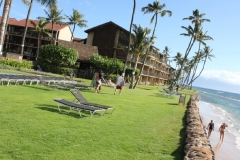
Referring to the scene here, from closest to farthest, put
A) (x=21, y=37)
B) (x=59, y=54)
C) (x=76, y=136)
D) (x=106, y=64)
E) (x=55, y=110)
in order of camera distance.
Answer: (x=76, y=136) → (x=55, y=110) → (x=59, y=54) → (x=106, y=64) → (x=21, y=37)

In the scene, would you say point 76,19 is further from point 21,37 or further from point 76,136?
point 76,136

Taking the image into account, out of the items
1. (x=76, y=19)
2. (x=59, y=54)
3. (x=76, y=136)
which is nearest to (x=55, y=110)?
(x=76, y=136)

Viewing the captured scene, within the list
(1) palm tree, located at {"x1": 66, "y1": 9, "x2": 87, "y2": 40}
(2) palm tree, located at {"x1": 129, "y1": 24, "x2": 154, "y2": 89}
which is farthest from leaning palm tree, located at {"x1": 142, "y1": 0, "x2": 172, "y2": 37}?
(1) palm tree, located at {"x1": 66, "y1": 9, "x2": 87, "y2": 40}

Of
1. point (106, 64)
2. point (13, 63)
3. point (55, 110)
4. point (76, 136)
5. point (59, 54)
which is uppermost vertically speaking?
point (59, 54)

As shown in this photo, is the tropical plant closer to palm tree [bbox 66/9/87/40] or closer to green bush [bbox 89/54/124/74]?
green bush [bbox 89/54/124/74]

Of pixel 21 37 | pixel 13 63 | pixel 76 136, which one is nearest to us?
pixel 76 136

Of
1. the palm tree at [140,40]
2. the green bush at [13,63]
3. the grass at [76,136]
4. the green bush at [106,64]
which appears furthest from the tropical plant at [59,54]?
the grass at [76,136]

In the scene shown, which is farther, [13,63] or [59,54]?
[59,54]

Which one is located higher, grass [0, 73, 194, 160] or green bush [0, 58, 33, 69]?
green bush [0, 58, 33, 69]

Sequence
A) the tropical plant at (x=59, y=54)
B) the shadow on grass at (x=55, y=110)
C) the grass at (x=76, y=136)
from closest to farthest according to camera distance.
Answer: the grass at (x=76, y=136), the shadow on grass at (x=55, y=110), the tropical plant at (x=59, y=54)

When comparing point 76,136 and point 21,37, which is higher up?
point 21,37

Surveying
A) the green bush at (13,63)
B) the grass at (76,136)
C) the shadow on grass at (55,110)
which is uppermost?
the green bush at (13,63)

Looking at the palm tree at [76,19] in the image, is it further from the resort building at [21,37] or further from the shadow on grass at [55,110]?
the shadow on grass at [55,110]

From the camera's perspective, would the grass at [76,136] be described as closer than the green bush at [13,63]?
Yes
